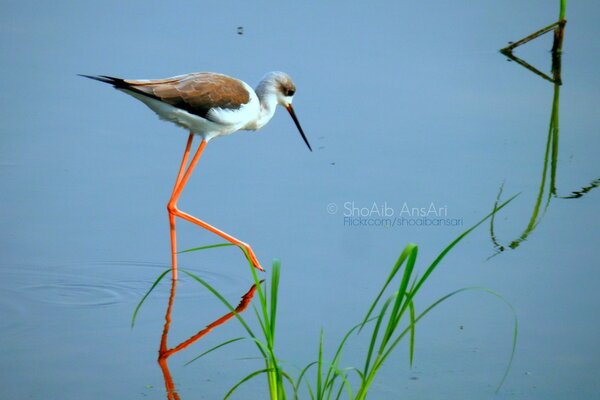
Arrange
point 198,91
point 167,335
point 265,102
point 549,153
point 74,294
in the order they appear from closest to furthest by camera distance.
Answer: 1. point 167,335
2. point 74,294
3. point 198,91
4. point 265,102
5. point 549,153

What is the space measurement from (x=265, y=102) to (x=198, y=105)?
78 cm

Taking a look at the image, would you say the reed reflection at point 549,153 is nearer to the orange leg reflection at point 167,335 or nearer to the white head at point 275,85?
the orange leg reflection at point 167,335

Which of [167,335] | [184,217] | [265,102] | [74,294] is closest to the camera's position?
[167,335]

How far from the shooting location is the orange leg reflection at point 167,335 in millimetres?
4672

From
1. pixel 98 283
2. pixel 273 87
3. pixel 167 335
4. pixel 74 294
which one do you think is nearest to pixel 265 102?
pixel 273 87

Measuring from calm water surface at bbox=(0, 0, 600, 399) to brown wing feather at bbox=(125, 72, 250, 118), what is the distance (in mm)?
697

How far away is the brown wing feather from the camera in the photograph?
663 cm

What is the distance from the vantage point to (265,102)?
7398 mm

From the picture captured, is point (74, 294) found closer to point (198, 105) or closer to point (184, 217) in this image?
point (184, 217)

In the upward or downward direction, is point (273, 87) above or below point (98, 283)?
above

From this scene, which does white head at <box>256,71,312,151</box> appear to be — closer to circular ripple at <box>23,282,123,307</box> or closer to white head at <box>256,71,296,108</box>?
white head at <box>256,71,296,108</box>

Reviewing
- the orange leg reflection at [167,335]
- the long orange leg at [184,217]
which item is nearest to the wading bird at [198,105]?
the long orange leg at [184,217]

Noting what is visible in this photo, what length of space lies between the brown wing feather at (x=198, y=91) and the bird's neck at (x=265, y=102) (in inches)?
12.3

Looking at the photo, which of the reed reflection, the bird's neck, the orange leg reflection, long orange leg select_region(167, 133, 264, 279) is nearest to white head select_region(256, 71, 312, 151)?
the bird's neck
